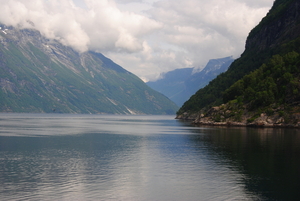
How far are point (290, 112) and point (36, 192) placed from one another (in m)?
162

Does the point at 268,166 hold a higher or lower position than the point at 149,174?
higher

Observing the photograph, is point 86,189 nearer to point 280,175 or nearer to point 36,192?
point 36,192

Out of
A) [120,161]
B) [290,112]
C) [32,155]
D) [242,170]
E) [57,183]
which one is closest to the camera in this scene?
[57,183]

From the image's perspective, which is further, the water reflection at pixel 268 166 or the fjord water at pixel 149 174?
the water reflection at pixel 268 166

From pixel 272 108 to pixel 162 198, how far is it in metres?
160

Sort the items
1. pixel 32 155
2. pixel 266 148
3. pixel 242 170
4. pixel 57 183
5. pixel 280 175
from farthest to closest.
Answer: pixel 266 148
pixel 32 155
pixel 242 170
pixel 280 175
pixel 57 183

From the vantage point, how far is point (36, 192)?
46938 mm

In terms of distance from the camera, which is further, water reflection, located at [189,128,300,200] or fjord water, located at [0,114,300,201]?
water reflection, located at [189,128,300,200]

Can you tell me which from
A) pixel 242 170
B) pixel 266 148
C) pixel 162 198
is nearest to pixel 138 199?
pixel 162 198

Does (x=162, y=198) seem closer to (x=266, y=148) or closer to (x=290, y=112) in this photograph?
(x=266, y=148)

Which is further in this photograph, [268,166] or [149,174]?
[268,166]

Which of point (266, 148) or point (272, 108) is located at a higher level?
point (272, 108)

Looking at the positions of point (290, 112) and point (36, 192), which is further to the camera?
point (290, 112)

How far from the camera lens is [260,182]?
5397 cm
